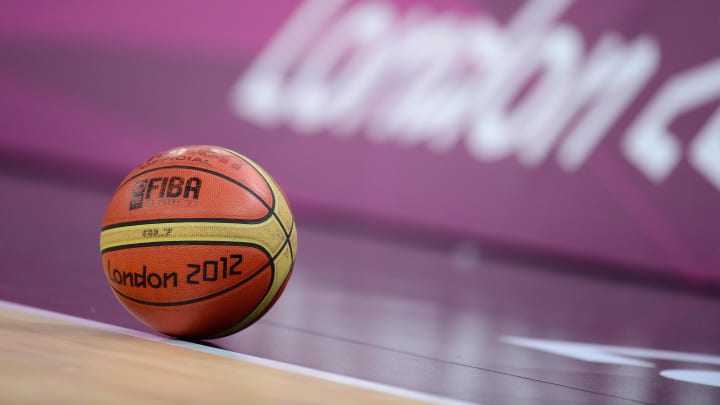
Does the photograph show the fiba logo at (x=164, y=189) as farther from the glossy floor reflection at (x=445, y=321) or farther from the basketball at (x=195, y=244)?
the glossy floor reflection at (x=445, y=321)

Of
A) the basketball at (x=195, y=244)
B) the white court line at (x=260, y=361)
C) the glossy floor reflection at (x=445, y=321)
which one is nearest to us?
the white court line at (x=260, y=361)

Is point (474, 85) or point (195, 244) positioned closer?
point (195, 244)

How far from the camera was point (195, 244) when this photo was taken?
2.19 metres

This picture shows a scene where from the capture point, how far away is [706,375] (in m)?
2.86

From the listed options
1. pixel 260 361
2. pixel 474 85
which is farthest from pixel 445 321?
pixel 474 85

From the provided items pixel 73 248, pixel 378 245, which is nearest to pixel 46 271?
pixel 73 248

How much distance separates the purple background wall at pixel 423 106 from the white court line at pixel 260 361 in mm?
5486

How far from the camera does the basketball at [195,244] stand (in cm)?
219

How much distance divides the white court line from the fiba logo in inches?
12.7

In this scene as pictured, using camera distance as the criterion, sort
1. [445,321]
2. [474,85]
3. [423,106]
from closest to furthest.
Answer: [445,321] → [474,85] → [423,106]

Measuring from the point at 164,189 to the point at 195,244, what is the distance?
16 centimetres

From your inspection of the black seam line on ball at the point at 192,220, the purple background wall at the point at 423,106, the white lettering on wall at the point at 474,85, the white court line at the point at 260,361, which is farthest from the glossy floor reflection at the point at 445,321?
the white lettering on wall at the point at 474,85

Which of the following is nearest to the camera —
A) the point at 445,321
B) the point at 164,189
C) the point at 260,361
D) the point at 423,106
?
the point at 260,361

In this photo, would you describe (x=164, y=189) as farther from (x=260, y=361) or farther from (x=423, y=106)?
(x=423, y=106)
